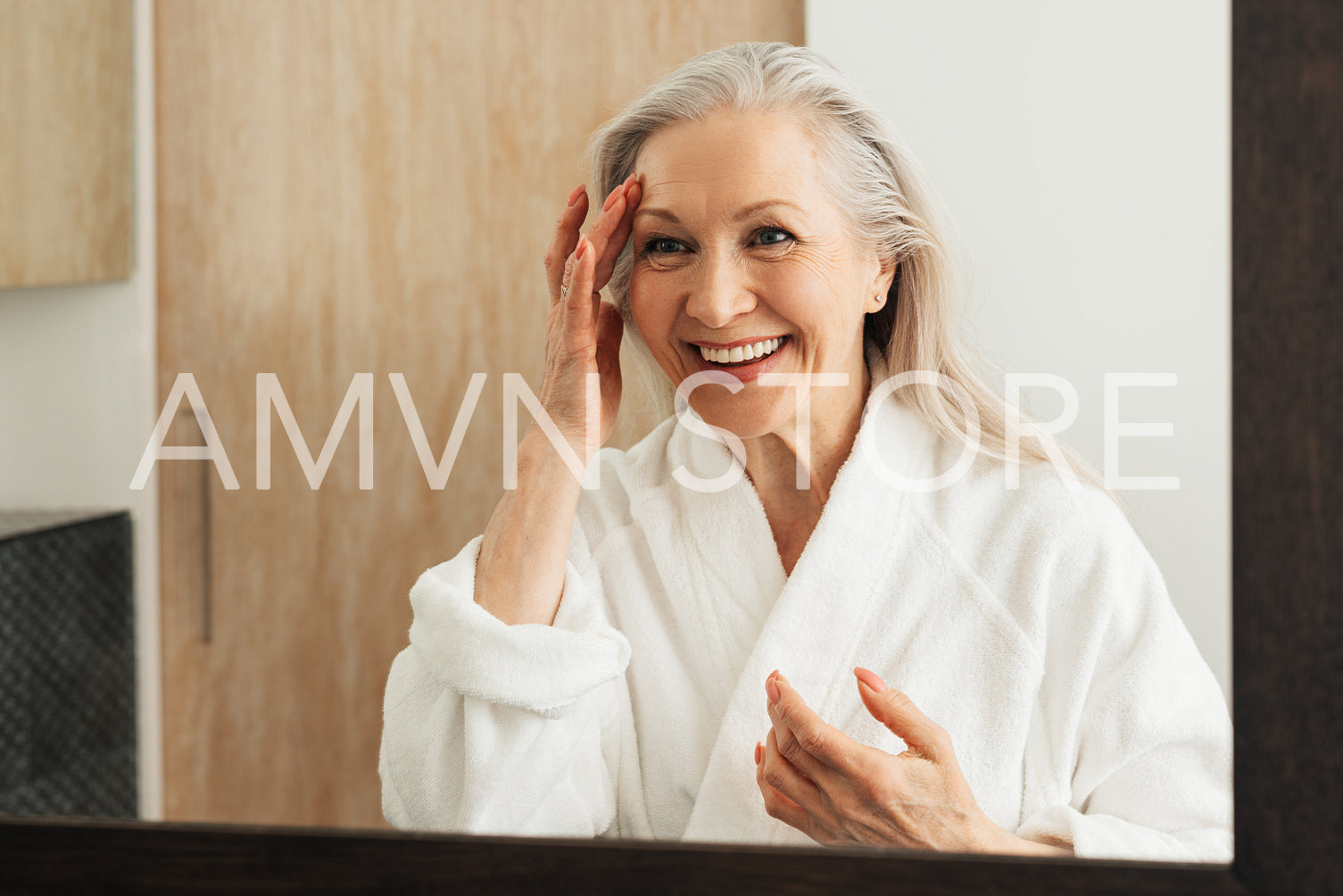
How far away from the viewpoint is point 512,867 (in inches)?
10.9

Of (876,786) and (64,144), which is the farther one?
(64,144)

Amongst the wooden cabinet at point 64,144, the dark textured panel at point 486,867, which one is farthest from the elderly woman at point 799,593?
the wooden cabinet at point 64,144

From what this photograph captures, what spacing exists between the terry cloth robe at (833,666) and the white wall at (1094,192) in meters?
0.04

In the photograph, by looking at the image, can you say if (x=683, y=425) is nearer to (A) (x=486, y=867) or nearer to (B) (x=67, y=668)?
(A) (x=486, y=867)

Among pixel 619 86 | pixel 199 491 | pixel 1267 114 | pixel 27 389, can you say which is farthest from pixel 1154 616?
pixel 27 389

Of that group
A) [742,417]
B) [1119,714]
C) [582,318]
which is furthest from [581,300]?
[1119,714]

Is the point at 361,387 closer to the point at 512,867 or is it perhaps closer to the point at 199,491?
the point at 199,491

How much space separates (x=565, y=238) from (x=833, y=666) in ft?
0.88

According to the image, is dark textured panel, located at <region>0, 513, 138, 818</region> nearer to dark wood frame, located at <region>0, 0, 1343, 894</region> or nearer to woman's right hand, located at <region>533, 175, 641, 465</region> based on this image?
woman's right hand, located at <region>533, 175, 641, 465</region>

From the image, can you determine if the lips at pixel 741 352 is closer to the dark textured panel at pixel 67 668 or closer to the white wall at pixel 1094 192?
the white wall at pixel 1094 192

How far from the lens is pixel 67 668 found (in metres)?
0.54

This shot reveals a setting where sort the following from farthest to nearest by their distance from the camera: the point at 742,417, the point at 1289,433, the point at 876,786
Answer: the point at 742,417 → the point at 876,786 → the point at 1289,433

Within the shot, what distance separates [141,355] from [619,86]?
0.33 meters

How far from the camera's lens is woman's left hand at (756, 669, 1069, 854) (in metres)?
0.40
